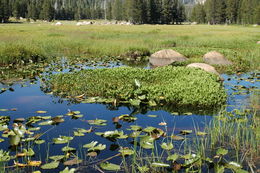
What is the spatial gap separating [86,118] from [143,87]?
3083 mm

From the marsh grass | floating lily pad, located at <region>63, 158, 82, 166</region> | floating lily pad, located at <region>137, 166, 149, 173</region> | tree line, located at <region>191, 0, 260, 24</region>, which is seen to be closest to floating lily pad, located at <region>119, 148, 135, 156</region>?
the marsh grass

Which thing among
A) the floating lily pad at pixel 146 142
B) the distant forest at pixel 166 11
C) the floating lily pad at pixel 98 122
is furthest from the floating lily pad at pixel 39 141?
the distant forest at pixel 166 11

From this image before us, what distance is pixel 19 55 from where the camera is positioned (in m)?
16.5

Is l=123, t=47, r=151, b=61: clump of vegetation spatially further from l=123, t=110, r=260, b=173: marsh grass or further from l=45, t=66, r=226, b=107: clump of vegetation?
l=123, t=110, r=260, b=173: marsh grass

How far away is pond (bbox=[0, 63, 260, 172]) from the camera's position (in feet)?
17.6

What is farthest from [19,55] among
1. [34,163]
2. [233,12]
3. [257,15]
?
[233,12]

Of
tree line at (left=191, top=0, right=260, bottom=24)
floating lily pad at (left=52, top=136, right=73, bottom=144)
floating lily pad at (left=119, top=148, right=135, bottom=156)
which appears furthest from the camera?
tree line at (left=191, top=0, right=260, bottom=24)

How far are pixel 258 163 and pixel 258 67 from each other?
13540 millimetres

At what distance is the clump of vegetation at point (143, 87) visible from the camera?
8953mm

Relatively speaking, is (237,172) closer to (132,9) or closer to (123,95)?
(123,95)

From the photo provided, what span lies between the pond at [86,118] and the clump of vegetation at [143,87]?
0.48m

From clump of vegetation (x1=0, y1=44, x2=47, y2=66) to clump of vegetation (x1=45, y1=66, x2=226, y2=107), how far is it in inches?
206

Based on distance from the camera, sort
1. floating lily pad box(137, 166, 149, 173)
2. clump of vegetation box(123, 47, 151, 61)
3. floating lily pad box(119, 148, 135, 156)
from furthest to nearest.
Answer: clump of vegetation box(123, 47, 151, 61) < floating lily pad box(119, 148, 135, 156) < floating lily pad box(137, 166, 149, 173)

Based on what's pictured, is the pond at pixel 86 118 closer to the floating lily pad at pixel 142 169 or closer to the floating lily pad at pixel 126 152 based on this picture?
the floating lily pad at pixel 126 152
